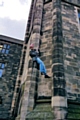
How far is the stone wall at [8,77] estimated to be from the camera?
11.4 m

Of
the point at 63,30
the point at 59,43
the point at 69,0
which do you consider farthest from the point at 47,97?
the point at 69,0

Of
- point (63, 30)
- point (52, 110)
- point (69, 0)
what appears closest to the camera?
point (52, 110)

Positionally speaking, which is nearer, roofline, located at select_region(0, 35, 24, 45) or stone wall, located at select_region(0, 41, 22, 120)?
stone wall, located at select_region(0, 41, 22, 120)

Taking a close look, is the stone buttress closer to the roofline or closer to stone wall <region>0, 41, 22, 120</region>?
stone wall <region>0, 41, 22, 120</region>

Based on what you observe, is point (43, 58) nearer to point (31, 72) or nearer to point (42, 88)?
point (31, 72)

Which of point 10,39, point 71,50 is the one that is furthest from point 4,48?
point 71,50

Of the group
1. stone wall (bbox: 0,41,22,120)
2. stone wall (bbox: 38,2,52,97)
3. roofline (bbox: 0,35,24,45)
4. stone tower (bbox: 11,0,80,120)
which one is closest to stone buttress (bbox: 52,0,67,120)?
stone tower (bbox: 11,0,80,120)

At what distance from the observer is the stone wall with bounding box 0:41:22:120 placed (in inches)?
448

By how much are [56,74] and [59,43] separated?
1839 mm

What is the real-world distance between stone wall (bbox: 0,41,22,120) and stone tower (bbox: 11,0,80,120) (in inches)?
162

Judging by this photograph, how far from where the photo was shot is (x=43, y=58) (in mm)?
6801

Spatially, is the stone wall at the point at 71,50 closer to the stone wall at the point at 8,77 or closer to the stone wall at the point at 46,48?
the stone wall at the point at 46,48

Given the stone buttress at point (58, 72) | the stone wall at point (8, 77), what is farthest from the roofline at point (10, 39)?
the stone buttress at point (58, 72)

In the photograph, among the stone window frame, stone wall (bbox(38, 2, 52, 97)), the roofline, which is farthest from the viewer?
the roofline
